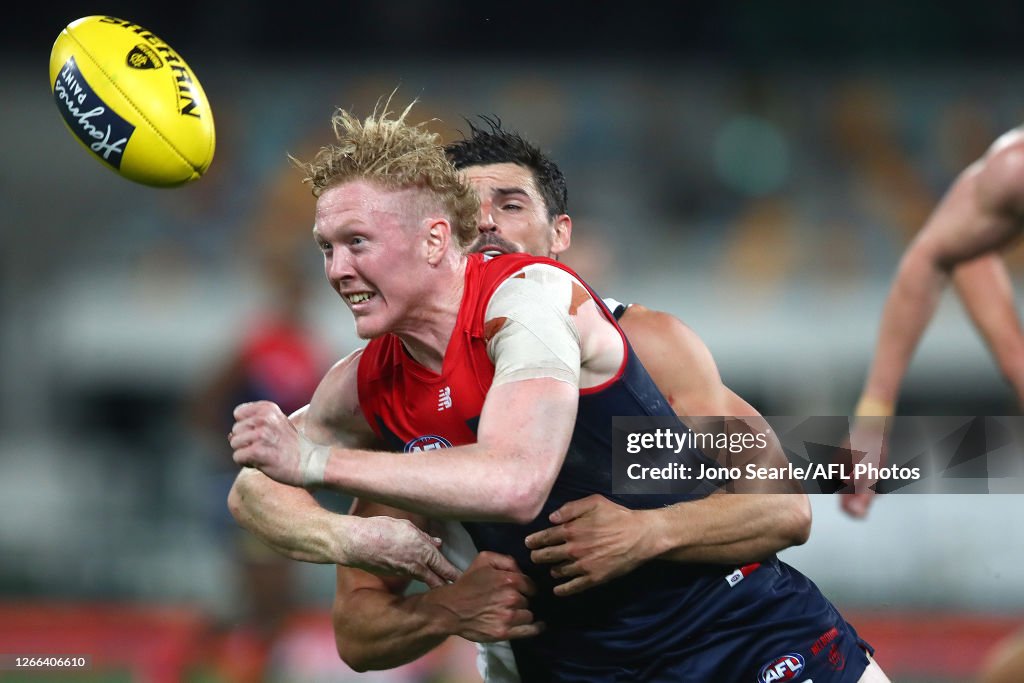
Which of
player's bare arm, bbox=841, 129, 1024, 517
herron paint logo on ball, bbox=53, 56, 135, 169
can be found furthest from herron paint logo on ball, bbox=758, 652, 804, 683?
herron paint logo on ball, bbox=53, 56, 135, 169

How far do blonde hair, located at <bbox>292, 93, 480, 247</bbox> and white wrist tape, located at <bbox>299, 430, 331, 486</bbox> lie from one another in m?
0.78

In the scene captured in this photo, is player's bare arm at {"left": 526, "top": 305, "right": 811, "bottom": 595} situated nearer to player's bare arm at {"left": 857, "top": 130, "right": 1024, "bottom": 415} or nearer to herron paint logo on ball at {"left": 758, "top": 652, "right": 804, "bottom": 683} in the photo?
herron paint logo on ball at {"left": 758, "top": 652, "right": 804, "bottom": 683}

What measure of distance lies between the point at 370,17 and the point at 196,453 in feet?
24.4

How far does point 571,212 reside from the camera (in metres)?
11.8

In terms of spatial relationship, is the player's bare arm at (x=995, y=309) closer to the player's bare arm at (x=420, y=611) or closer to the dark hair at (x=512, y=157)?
the dark hair at (x=512, y=157)

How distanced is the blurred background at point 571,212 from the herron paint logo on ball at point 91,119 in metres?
4.08

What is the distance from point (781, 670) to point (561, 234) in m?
1.68

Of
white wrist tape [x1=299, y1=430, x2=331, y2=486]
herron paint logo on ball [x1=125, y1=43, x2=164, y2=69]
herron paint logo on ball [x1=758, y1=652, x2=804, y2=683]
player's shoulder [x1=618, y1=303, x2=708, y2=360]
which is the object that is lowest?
herron paint logo on ball [x1=758, y1=652, x2=804, y2=683]

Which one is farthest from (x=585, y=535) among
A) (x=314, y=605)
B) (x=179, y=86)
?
(x=314, y=605)

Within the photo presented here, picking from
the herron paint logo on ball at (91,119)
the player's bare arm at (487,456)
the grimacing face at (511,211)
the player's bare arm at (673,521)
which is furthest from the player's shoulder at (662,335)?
the herron paint logo on ball at (91,119)

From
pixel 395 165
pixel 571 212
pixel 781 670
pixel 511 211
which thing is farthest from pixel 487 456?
pixel 571 212

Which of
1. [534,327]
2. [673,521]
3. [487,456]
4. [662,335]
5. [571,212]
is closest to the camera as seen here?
[487,456]

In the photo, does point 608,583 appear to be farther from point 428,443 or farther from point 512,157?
point 512,157

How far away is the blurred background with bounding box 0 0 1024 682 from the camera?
8.49m
